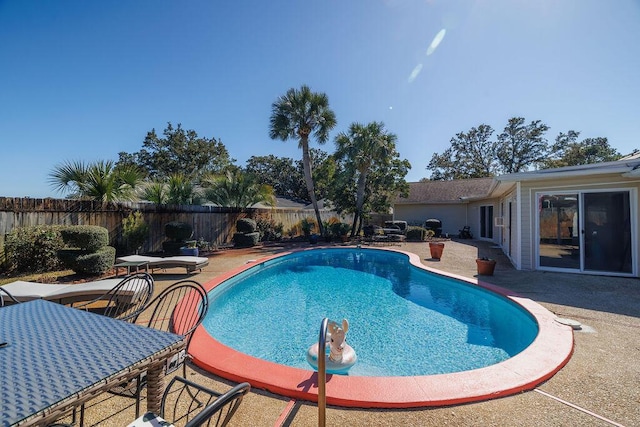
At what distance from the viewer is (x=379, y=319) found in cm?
614

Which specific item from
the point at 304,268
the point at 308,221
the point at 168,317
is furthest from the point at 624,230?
the point at 308,221

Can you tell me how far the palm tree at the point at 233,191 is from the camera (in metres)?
15.5

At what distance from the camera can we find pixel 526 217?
28.8 feet

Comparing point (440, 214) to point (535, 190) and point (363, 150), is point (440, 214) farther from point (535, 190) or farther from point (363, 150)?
point (535, 190)

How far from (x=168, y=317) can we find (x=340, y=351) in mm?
3018

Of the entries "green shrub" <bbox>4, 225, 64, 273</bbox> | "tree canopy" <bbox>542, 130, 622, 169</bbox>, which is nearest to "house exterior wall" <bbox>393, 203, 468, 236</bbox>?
"tree canopy" <bbox>542, 130, 622, 169</bbox>

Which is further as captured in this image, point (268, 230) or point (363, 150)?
point (268, 230)

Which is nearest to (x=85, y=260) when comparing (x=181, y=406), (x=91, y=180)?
(x=91, y=180)

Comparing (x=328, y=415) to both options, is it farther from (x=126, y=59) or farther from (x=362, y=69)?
(x=126, y=59)

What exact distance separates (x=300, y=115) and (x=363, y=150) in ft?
14.6

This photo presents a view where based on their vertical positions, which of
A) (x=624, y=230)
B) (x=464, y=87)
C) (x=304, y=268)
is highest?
(x=464, y=87)

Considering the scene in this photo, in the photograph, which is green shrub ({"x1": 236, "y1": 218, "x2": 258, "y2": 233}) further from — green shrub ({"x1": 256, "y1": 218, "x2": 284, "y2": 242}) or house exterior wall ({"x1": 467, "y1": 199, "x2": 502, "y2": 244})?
house exterior wall ({"x1": 467, "y1": 199, "x2": 502, "y2": 244})

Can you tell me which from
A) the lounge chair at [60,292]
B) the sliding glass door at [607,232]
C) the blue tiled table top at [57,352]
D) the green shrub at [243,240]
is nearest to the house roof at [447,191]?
the sliding glass door at [607,232]

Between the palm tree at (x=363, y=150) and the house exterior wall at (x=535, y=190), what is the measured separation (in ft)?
30.8
